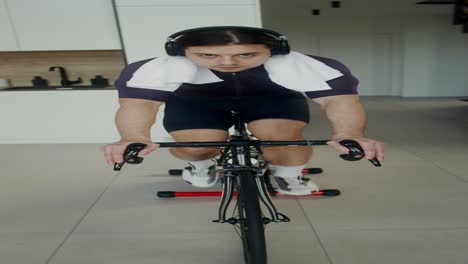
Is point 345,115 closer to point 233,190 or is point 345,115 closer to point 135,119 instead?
point 233,190

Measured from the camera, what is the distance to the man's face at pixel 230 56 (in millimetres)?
725

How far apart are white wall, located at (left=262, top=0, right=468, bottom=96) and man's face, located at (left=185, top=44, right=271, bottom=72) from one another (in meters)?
5.41

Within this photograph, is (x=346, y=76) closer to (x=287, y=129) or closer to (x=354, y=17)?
(x=287, y=129)

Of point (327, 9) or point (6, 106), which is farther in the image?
point (327, 9)

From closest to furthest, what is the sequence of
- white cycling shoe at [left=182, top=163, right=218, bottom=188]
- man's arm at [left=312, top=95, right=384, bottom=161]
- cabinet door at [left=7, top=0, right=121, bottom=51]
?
man's arm at [left=312, top=95, right=384, bottom=161]
white cycling shoe at [left=182, top=163, right=218, bottom=188]
cabinet door at [left=7, top=0, right=121, bottom=51]

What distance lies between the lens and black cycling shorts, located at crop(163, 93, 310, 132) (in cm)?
97

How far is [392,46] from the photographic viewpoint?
20.1 feet

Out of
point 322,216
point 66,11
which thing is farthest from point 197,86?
point 66,11

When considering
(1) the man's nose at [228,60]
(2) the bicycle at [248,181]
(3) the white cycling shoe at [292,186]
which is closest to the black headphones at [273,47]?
(1) the man's nose at [228,60]

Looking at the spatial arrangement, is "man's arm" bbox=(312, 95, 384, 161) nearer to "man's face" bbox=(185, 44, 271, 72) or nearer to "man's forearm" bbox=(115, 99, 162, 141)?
"man's face" bbox=(185, 44, 271, 72)

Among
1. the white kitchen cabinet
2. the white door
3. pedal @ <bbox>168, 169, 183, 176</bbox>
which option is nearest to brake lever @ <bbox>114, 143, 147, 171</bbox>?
pedal @ <bbox>168, 169, 183, 176</bbox>

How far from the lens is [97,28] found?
2.58 metres

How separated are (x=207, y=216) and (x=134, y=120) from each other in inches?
32.4

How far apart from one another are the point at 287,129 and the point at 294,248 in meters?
0.52
